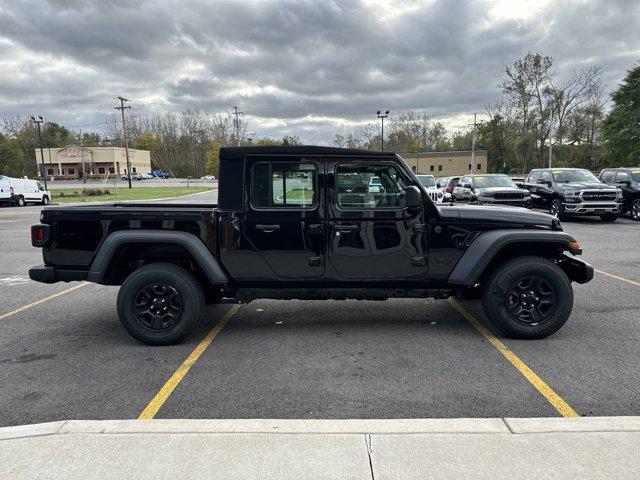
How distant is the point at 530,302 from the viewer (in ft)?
14.4

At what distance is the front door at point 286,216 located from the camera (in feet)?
14.1

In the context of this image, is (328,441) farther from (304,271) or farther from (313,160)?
(313,160)

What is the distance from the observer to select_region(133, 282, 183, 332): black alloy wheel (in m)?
4.37

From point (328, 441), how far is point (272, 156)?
2.72 meters

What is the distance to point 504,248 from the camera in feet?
14.5

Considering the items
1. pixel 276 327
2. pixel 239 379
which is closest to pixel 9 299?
pixel 276 327

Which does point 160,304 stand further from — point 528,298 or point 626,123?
point 626,123

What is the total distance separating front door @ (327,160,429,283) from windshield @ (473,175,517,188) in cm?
1373

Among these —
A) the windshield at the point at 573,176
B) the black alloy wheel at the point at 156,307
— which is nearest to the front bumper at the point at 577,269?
the black alloy wheel at the point at 156,307

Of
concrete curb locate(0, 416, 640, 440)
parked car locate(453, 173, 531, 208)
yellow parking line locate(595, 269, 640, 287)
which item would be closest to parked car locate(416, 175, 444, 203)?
parked car locate(453, 173, 531, 208)

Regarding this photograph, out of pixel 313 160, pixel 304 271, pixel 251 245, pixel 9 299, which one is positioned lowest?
pixel 9 299

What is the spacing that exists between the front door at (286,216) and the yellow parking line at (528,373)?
187 cm

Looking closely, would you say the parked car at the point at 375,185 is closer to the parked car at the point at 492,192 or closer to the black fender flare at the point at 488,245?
Result: the black fender flare at the point at 488,245

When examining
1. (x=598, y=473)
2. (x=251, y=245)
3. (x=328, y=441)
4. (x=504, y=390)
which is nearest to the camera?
(x=598, y=473)
